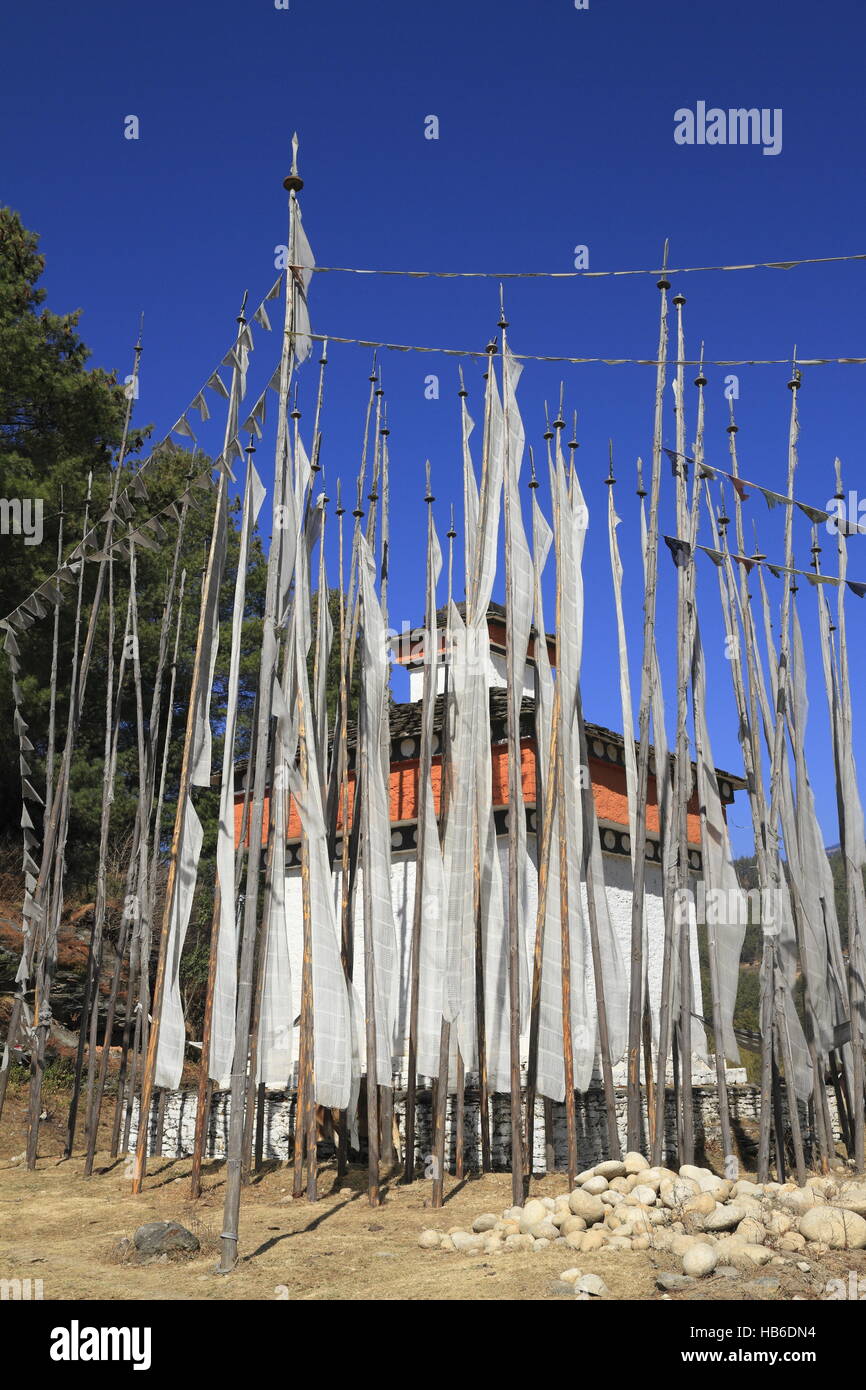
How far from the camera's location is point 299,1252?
6.53 meters

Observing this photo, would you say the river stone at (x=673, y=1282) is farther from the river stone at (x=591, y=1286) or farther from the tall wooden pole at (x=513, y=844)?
the tall wooden pole at (x=513, y=844)

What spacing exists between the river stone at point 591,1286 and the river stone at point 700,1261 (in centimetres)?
51

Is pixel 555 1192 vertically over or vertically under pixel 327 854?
under

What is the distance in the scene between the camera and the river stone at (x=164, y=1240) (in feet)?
20.8

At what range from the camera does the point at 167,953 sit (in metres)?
8.51

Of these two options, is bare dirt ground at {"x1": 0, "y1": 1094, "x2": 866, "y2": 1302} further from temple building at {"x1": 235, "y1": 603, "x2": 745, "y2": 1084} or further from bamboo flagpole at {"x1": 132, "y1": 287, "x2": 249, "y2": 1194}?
temple building at {"x1": 235, "y1": 603, "x2": 745, "y2": 1084}

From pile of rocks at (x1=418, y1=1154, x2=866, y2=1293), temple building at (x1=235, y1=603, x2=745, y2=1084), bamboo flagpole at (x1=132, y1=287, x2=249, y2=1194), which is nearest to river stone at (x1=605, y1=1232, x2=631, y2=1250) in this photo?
pile of rocks at (x1=418, y1=1154, x2=866, y2=1293)

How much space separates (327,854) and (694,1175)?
133 inches

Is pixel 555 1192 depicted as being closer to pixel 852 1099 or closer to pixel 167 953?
pixel 852 1099

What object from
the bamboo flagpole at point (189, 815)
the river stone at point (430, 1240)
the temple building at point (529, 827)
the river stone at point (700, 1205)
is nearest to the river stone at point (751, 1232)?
the river stone at point (700, 1205)

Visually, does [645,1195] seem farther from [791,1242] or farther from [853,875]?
[853,875]

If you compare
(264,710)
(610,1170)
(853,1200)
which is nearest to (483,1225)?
(610,1170)

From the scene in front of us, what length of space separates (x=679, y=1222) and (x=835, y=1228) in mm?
888
